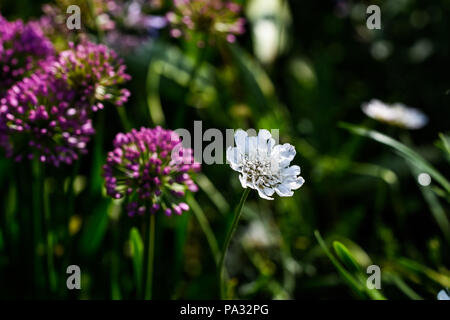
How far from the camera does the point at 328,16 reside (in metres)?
2.45

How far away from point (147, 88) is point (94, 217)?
21.2 inches

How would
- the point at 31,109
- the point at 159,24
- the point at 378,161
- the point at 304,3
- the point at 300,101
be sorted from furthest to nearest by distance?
the point at 304,3
the point at 300,101
the point at 378,161
the point at 159,24
the point at 31,109

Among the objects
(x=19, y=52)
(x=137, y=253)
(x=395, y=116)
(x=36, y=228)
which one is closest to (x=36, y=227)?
(x=36, y=228)

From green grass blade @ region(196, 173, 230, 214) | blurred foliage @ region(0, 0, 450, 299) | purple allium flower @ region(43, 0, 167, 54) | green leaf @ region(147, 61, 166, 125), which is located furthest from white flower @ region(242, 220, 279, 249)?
purple allium flower @ region(43, 0, 167, 54)

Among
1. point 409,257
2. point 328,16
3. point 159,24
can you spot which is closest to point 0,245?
point 159,24

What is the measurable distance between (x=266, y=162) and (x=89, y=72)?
40cm

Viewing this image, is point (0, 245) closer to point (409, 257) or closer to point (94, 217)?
point (94, 217)

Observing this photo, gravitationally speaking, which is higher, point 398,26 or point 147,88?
point 398,26

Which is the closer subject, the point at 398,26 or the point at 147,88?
the point at 147,88

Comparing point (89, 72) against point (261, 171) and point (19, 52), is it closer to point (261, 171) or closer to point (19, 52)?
point (19, 52)

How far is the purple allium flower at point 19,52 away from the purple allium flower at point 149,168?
0.29 m

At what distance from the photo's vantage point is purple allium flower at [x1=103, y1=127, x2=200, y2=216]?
37.2 inches

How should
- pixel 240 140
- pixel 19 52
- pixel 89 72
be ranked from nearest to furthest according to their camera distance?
pixel 240 140 < pixel 89 72 < pixel 19 52

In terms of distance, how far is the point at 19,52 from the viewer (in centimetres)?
112
